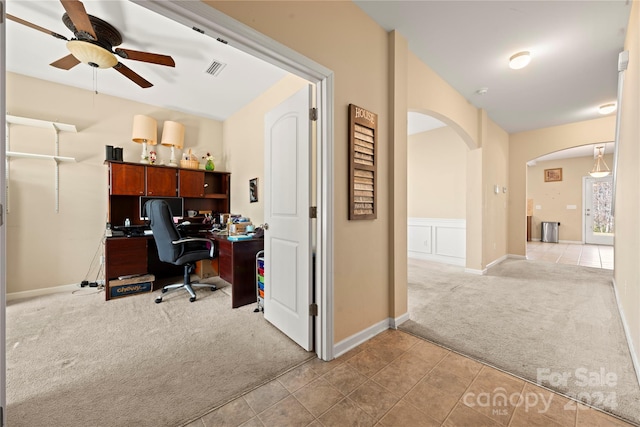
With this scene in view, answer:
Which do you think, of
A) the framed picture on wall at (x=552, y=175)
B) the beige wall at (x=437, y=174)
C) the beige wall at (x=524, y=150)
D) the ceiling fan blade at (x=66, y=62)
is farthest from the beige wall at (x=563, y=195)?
the ceiling fan blade at (x=66, y=62)

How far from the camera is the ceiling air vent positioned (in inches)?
115

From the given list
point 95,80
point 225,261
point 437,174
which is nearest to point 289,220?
point 225,261

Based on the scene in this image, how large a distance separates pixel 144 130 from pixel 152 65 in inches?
46.5

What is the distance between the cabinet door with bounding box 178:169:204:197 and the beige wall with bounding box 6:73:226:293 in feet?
2.40

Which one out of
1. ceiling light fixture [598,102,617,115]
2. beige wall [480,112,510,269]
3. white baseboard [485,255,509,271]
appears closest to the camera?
ceiling light fixture [598,102,617,115]

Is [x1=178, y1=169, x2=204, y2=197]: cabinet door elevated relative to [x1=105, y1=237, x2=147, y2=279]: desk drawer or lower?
elevated

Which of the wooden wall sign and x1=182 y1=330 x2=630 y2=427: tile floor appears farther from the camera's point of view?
the wooden wall sign

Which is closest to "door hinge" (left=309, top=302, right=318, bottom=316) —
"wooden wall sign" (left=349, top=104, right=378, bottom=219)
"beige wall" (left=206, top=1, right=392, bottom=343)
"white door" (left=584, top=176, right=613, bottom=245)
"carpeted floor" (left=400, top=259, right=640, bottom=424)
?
"beige wall" (left=206, top=1, right=392, bottom=343)

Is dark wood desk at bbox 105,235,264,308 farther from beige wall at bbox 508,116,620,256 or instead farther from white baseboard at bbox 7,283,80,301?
beige wall at bbox 508,116,620,256

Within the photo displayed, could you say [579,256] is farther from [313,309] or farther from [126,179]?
[126,179]

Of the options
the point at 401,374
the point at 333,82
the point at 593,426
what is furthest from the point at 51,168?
the point at 593,426

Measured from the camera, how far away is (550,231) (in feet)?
26.6

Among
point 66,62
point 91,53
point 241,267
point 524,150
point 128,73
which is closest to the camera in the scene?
point 91,53

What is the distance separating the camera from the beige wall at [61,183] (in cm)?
312
